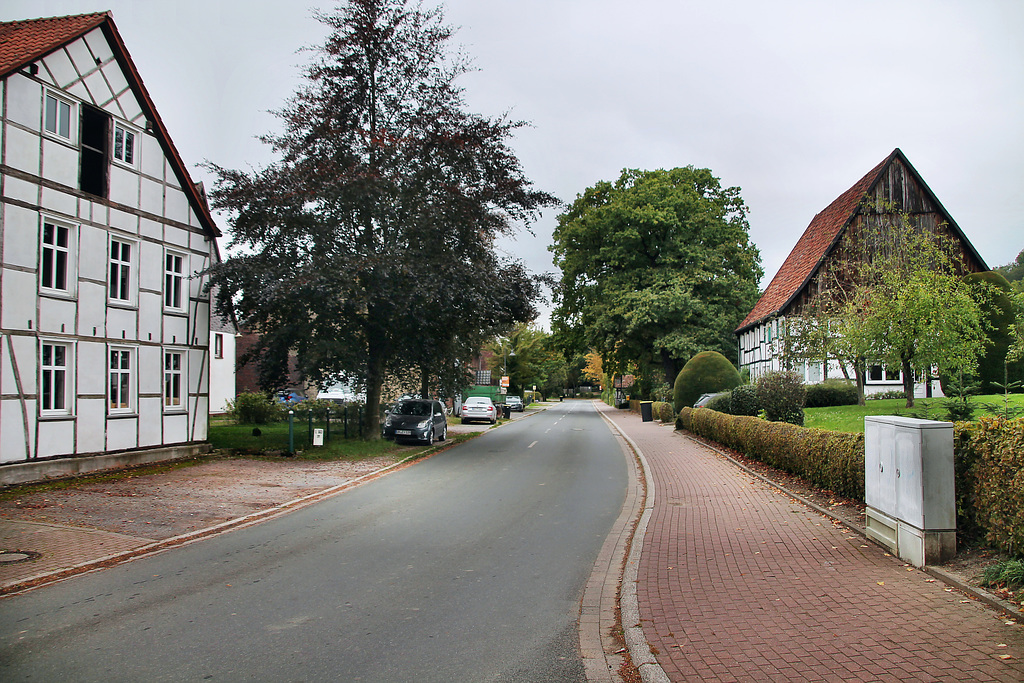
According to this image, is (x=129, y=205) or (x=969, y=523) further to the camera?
(x=129, y=205)

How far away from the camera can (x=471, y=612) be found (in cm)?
614

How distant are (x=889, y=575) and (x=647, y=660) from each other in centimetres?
323

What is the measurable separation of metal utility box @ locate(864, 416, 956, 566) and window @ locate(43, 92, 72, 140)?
53.3 feet

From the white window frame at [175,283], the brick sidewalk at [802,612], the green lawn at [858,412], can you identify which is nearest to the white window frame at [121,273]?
the white window frame at [175,283]

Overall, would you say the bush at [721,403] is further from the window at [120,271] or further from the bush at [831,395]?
the window at [120,271]

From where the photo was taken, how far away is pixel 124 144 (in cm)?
1673

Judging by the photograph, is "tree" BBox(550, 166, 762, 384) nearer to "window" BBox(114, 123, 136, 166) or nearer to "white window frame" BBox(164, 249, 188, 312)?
"white window frame" BBox(164, 249, 188, 312)

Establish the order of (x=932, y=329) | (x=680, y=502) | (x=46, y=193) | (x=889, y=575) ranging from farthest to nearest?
(x=932, y=329) < (x=46, y=193) < (x=680, y=502) < (x=889, y=575)

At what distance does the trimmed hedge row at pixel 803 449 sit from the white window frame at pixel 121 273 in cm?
1502

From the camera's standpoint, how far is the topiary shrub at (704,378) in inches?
1233

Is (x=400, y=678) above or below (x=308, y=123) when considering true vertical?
below

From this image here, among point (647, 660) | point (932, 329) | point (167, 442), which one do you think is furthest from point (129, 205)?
point (932, 329)

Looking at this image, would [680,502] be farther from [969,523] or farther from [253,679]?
[253,679]

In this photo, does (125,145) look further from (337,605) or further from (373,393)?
(337,605)
